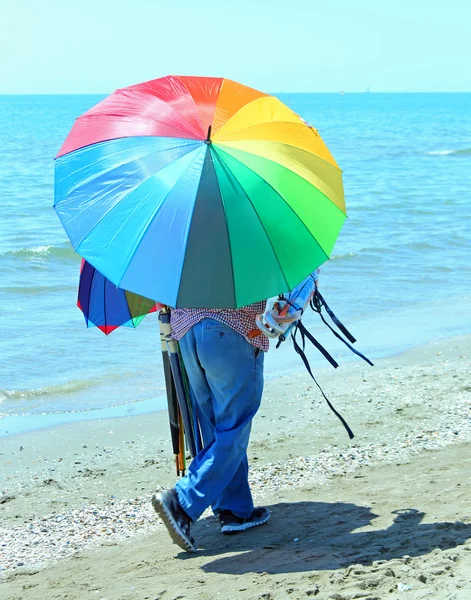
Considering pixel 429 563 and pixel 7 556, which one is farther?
pixel 7 556

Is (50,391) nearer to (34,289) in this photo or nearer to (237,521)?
(237,521)

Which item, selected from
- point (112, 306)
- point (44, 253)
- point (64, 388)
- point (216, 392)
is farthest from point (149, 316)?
point (216, 392)

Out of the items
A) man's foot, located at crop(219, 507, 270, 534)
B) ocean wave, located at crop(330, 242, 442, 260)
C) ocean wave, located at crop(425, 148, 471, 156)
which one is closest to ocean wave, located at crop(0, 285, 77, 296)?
ocean wave, located at crop(330, 242, 442, 260)

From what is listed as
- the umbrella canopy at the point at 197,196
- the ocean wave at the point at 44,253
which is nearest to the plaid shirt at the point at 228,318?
the umbrella canopy at the point at 197,196

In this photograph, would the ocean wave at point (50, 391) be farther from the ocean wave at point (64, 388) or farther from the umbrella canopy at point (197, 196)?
the umbrella canopy at point (197, 196)

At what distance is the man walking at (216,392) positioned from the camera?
3607 mm

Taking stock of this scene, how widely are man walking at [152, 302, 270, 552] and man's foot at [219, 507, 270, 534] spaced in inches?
10.1

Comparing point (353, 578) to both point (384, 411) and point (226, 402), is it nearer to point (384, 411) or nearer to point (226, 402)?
point (226, 402)

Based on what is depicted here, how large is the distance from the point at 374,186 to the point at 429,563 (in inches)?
779

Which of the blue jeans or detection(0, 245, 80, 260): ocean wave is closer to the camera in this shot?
the blue jeans

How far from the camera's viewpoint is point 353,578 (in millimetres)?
3186

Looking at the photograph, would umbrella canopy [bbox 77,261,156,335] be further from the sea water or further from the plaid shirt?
the sea water

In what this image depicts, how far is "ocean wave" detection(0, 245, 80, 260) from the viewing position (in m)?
13.0

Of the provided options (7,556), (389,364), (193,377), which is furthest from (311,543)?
(389,364)
